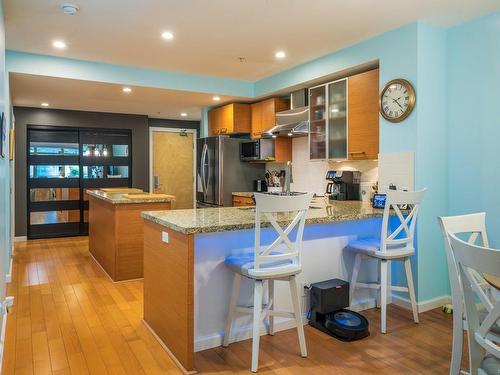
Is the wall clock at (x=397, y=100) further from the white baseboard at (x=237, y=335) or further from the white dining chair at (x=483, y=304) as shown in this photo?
the white dining chair at (x=483, y=304)

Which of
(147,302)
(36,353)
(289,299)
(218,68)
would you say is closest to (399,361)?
(289,299)

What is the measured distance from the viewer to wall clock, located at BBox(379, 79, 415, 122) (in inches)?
133

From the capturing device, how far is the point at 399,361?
8.13ft

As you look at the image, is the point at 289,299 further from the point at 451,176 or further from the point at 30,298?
the point at 30,298

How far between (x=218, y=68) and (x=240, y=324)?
3.28 metres

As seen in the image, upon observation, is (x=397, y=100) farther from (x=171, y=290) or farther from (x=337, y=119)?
(x=171, y=290)

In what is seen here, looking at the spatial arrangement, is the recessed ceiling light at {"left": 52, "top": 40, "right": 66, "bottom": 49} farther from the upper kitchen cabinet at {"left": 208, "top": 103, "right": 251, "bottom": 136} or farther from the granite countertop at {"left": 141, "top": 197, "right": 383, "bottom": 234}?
the upper kitchen cabinet at {"left": 208, "top": 103, "right": 251, "bottom": 136}

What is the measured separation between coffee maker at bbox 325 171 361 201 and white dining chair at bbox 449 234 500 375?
9.34ft

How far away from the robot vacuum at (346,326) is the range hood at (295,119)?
2487mm

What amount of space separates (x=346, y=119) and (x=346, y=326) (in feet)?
7.39

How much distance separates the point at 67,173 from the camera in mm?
7238

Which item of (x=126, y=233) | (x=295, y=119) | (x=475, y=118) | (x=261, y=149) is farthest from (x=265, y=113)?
(x=475, y=118)

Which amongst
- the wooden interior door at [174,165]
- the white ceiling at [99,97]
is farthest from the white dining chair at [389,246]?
the wooden interior door at [174,165]

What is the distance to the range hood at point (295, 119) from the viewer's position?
15.7ft
